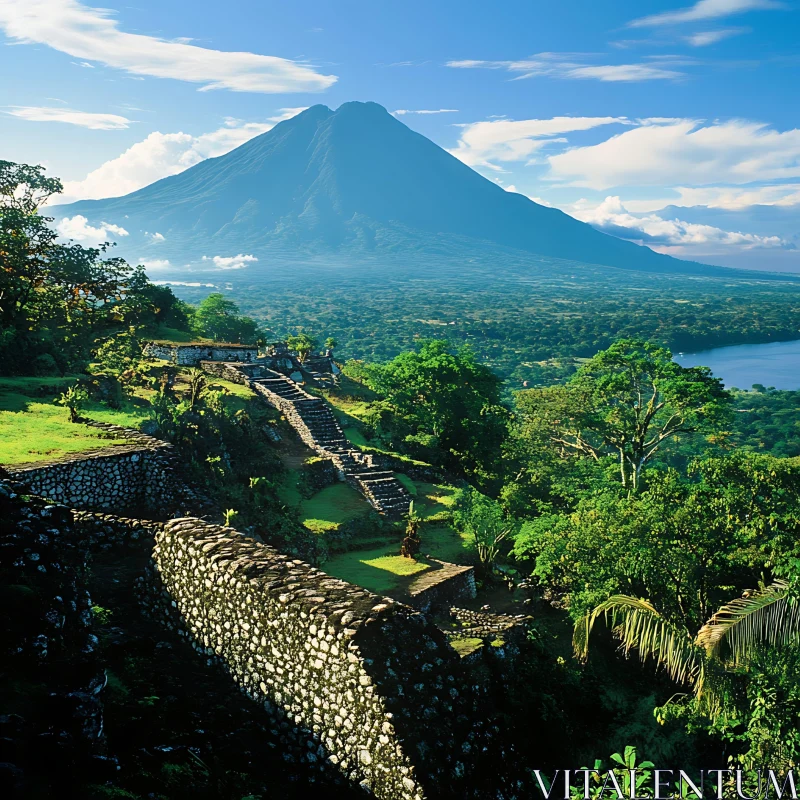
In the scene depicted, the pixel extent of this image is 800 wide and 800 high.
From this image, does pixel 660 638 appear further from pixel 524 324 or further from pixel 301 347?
pixel 524 324

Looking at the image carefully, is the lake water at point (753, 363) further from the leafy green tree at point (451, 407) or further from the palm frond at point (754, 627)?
the palm frond at point (754, 627)

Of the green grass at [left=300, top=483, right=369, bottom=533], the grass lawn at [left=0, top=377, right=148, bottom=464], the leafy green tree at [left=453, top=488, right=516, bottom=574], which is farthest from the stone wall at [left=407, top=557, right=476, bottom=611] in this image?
the grass lawn at [left=0, top=377, right=148, bottom=464]

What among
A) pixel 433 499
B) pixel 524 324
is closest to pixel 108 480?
pixel 433 499

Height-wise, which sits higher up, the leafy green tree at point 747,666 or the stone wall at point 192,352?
the stone wall at point 192,352

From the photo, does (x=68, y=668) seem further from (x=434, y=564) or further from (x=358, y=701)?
(x=434, y=564)

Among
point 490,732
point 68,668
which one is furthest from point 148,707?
point 490,732

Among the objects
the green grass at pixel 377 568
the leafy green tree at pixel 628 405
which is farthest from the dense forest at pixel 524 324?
the green grass at pixel 377 568

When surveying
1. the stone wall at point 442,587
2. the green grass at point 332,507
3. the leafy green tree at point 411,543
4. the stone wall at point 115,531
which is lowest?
the stone wall at point 442,587

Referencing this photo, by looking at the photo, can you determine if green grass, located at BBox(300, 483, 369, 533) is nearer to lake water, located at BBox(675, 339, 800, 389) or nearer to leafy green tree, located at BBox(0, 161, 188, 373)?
leafy green tree, located at BBox(0, 161, 188, 373)
